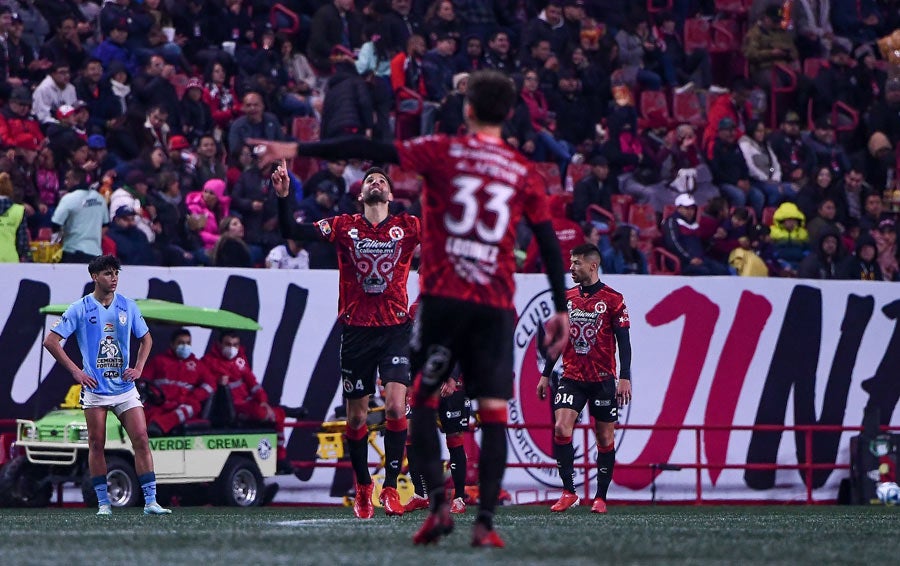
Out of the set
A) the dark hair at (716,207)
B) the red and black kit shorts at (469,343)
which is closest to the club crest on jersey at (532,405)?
the dark hair at (716,207)

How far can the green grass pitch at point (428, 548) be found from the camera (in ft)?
25.4

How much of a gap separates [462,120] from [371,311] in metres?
10.7

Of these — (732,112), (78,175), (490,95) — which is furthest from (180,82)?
(490,95)

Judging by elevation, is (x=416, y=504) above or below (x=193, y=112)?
below

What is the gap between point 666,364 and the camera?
20281 mm

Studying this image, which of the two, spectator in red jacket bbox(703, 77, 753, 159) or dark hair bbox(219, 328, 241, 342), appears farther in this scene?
spectator in red jacket bbox(703, 77, 753, 159)

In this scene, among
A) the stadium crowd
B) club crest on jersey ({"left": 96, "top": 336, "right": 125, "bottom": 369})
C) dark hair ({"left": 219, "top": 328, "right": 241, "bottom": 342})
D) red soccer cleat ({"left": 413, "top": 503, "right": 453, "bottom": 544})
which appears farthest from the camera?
Answer: the stadium crowd

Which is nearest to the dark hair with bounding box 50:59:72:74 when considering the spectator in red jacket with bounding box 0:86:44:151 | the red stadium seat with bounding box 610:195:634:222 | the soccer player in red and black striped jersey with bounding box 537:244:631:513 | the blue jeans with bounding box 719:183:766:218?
the spectator in red jacket with bounding box 0:86:44:151

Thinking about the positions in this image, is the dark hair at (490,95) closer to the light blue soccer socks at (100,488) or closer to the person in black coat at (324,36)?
the light blue soccer socks at (100,488)

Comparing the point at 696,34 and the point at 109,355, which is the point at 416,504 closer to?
the point at 109,355

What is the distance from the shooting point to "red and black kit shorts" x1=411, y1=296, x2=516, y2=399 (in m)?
8.29

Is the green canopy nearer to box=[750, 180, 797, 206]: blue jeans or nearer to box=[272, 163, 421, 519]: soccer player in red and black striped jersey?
box=[272, 163, 421, 519]: soccer player in red and black striped jersey

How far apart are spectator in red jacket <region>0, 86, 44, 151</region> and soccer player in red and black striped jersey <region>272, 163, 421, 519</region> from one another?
28.2ft

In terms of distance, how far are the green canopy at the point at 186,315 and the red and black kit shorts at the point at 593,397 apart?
3978 millimetres
